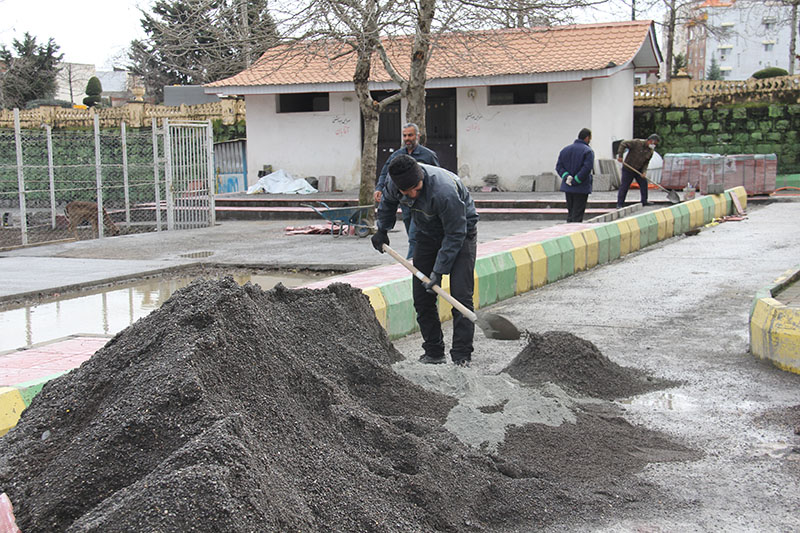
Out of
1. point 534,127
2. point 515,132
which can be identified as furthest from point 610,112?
point 515,132

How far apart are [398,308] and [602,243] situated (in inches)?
204

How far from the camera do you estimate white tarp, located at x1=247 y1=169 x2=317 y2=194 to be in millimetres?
24750

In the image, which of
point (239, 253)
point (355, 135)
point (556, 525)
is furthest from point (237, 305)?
point (355, 135)

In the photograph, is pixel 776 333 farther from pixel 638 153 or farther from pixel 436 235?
pixel 638 153

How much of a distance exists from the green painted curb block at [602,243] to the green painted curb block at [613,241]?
0.08 meters

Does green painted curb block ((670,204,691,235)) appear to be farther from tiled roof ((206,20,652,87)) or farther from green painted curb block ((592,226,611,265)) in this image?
tiled roof ((206,20,652,87))

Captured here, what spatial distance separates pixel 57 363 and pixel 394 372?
2.12 metres

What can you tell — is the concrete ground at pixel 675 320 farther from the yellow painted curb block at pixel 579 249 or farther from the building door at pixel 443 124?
the building door at pixel 443 124

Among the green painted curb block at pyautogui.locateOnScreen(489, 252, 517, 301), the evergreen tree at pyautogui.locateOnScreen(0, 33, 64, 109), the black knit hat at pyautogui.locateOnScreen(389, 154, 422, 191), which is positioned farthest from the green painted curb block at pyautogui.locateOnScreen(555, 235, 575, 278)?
the evergreen tree at pyautogui.locateOnScreen(0, 33, 64, 109)

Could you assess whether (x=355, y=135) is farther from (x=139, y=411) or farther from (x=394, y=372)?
(x=139, y=411)

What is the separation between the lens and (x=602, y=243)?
11.5 meters

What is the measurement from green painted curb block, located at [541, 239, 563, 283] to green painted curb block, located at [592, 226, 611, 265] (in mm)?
1391

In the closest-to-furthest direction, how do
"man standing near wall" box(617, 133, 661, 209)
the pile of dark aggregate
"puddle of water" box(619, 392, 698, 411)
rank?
the pile of dark aggregate, "puddle of water" box(619, 392, 698, 411), "man standing near wall" box(617, 133, 661, 209)

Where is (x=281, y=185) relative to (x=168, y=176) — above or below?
below
